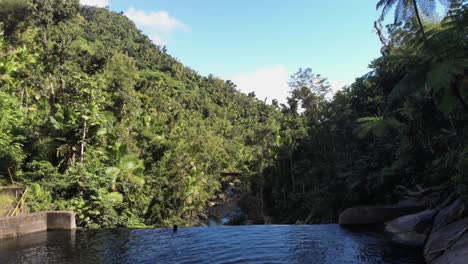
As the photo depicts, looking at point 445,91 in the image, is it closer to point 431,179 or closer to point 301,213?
point 431,179

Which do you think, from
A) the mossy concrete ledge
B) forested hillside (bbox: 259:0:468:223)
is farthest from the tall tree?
the mossy concrete ledge

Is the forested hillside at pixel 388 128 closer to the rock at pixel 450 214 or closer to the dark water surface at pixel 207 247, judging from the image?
the rock at pixel 450 214

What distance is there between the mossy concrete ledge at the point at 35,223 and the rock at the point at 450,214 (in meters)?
12.4

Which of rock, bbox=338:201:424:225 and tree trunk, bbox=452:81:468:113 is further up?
tree trunk, bbox=452:81:468:113

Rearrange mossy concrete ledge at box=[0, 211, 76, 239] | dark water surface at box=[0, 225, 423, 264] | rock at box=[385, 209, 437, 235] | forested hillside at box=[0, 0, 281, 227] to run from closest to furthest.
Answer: dark water surface at box=[0, 225, 423, 264] < rock at box=[385, 209, 437, 235] < mossy concrete ledge at box=[0, 211, 76, 239] < forested hillside at box=[0, 0, 281, 227]

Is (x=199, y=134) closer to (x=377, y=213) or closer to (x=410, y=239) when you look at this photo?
(x=377, y=213)

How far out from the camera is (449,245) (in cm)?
844

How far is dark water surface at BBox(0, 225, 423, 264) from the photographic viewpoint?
9.76 meters

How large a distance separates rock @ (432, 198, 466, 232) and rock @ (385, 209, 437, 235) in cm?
42

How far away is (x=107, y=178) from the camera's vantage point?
18.7 metres

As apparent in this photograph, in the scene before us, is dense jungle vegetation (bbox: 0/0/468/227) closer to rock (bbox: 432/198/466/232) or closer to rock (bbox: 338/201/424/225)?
rock (bbox: 432/198/466/232)

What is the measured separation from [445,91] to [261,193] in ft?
86.1

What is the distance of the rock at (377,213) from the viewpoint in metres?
13.9

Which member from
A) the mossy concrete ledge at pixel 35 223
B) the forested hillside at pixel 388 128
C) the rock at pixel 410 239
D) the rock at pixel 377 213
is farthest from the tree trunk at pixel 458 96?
the mossy concrete ledge at pixel 35 223
